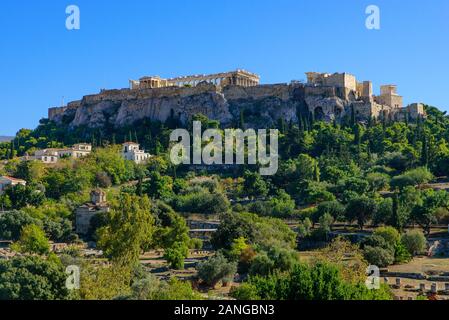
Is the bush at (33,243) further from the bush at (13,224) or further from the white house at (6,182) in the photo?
the white house at (6,182)

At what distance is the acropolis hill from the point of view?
242 ft

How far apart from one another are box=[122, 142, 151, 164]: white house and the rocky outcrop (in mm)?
10101

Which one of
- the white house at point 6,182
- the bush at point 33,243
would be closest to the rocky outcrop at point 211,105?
the white house at point 6,182

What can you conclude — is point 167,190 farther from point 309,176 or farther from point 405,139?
point 405,139

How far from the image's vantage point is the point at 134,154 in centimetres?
6838

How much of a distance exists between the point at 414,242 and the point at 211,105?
40.6 metres

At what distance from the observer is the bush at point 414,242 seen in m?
40.5

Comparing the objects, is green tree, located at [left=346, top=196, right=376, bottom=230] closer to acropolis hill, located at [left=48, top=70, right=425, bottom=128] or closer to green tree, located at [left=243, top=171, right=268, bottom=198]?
green tree, located at [left=243, top=171, right=268, bottom=198]

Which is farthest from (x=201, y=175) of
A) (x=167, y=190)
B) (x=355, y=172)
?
(x=355, y=172)

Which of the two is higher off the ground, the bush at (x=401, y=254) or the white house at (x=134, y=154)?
the white house at (x=134, y=154)

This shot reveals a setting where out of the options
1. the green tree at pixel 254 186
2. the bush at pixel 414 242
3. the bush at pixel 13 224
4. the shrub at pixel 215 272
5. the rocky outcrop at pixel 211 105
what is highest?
the rocky outcrop at pixel 211 105

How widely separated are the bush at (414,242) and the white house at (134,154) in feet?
108

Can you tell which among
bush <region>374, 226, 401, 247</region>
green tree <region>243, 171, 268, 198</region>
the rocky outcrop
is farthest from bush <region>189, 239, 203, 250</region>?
the rocky outcrop

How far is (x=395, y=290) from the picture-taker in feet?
104
